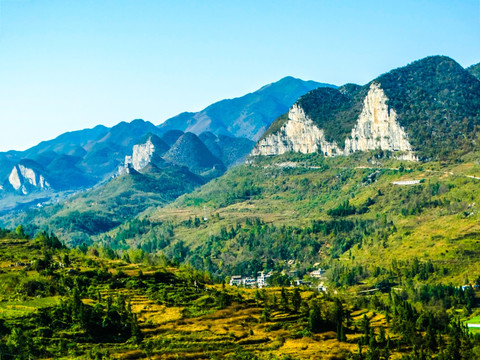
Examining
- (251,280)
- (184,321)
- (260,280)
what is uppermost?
(184,321)

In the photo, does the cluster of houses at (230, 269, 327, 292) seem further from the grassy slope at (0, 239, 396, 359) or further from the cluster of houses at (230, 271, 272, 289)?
the grassy slope at (0, 239, 396, 359)

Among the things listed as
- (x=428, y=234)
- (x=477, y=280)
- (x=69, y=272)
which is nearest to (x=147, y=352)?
(x=69, y=272)

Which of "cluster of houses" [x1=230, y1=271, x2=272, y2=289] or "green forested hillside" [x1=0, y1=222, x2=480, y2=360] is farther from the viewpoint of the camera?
"cluster of houses" [x1=230, y1=271, x2=272, y2=289]

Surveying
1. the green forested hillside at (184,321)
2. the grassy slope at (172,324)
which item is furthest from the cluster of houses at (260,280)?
the grassy slope at (172,324)

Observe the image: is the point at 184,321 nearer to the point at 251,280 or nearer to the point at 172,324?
the point at 172,324

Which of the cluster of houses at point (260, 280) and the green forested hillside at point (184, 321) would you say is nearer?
the green forested hillside at point (184, 321)

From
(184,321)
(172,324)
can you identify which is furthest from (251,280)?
(172,324)

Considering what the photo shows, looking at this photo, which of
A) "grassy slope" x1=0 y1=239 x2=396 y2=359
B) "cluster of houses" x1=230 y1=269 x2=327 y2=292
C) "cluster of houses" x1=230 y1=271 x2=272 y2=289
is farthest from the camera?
"cluster of houses" x1=230 y1=271 x2=272 y2=289

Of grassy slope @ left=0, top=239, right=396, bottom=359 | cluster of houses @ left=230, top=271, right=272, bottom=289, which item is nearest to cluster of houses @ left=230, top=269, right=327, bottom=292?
cluster of houses @ left=230, top=271, right=272, bottom=289

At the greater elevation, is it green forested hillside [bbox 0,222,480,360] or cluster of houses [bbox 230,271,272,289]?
green forested hillside [bbox 0,222,480,360]

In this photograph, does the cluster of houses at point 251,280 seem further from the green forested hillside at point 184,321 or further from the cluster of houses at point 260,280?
the green forested hillside at point 184,321

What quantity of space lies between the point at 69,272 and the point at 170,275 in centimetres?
2325

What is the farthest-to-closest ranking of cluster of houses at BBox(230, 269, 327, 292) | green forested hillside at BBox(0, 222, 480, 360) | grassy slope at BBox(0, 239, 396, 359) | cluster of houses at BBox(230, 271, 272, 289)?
cluster of houses at BBox(230, 271, 272, 289) < cluster of houses at BBox(230, 269, 327, 292) < green forested hillside at BBox(0, 222, 480, 360) < grassy slope at BBox(0, 239, 396, 359)

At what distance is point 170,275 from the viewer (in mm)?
127062
